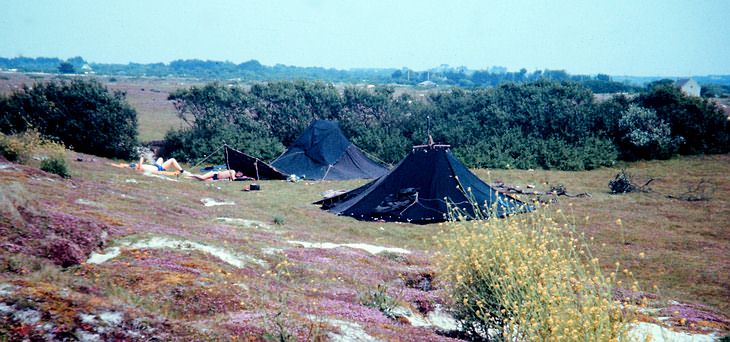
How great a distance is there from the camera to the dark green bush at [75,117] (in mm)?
29500

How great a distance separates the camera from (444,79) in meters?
185

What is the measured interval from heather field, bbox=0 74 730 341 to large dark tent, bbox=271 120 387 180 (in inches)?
263

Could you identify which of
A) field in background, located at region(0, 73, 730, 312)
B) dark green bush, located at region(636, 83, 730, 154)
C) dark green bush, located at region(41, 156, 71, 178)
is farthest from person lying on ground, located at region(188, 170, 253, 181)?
dark green bush, located at region(636, 83, 730, 154)

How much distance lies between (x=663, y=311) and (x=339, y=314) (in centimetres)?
585

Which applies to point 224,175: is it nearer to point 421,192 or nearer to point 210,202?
point 210,202

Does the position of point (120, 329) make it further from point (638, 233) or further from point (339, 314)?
point (638, 233)

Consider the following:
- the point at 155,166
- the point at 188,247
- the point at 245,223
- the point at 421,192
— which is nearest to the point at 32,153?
the point at 155,166

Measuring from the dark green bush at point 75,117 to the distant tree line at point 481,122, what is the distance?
3771mm

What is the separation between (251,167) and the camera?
26.8 metres

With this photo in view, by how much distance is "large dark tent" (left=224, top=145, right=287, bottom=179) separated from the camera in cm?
2661

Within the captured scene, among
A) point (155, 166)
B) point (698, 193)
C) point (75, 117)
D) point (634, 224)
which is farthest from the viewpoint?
→ point (75, 117)

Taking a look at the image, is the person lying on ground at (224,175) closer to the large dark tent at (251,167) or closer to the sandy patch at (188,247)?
the large dark tent at (251,167)

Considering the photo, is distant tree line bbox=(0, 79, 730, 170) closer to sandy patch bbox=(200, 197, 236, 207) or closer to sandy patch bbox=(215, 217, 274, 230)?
sandy patch bbox=(200, 197, 236, 207)

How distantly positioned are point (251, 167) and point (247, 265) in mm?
18150
